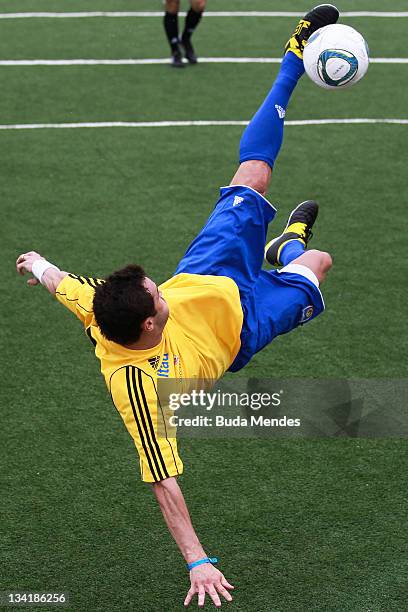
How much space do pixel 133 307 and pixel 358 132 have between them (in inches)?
277

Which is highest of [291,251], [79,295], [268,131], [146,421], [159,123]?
[268,131]

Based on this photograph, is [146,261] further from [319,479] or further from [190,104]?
A: [190,104]

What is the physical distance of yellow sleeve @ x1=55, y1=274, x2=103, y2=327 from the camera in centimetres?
499

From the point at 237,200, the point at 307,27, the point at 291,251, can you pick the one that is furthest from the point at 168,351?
the point at 307,27

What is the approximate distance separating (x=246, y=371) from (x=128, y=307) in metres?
2.46

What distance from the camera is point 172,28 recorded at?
12688mm

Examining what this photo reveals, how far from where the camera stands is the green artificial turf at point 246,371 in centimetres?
514

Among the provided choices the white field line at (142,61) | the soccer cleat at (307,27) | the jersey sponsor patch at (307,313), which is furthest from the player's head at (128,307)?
the white field line at (142,61)

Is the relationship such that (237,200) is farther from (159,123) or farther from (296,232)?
(159,123)

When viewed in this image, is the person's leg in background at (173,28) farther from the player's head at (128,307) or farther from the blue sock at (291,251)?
the player's head at (128,307)

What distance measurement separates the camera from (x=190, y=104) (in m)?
11.7

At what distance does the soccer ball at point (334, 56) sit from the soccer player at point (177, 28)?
21.1 feet

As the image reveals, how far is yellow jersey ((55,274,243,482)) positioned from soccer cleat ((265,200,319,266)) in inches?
51.5

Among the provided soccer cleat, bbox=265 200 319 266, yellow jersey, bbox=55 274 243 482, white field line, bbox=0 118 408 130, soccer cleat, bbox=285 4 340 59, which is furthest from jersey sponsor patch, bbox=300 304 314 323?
white field line, bbox=0 118 408 130
